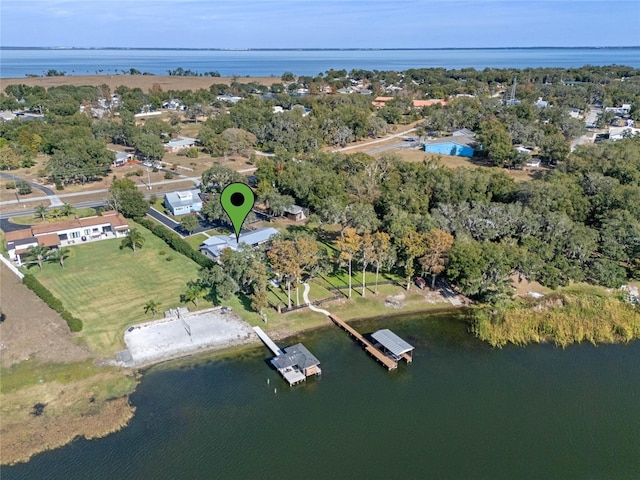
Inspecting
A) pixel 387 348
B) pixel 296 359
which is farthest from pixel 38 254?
pixel 387 348

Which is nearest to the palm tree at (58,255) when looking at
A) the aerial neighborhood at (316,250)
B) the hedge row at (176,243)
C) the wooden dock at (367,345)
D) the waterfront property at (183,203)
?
the aerial neighborhood at (316,250)

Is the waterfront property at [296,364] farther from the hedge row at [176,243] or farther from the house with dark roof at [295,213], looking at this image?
the house with dark roof at [295,213]

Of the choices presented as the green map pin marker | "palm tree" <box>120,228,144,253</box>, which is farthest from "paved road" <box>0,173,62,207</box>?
the green map pin marker

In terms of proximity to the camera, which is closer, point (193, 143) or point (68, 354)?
point (68, 354)

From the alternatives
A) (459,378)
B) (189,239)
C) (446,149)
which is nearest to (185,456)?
(459,378)

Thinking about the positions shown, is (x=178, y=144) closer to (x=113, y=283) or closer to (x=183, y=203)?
(x=183, y=203)

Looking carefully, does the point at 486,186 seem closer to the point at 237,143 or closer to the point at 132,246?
the point at 132,246
